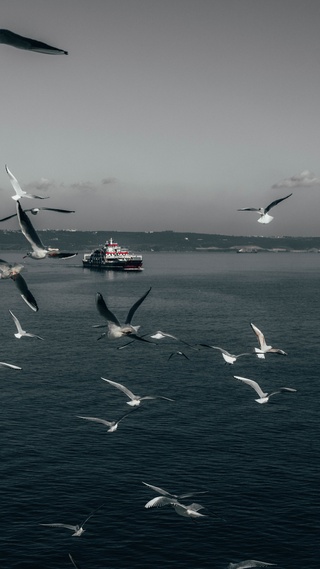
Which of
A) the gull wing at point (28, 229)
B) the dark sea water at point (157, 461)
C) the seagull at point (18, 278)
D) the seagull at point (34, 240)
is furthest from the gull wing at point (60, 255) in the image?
the dark sea water at point (157, 461)

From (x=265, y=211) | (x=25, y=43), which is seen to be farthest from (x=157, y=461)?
(x=25, y=43)

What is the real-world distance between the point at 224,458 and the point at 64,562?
69.5 ft

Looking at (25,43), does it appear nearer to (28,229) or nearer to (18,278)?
(28,229)

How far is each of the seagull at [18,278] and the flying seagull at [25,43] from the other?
3377 mm

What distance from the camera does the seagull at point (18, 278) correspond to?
804 cm

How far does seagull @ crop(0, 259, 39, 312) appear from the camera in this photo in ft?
26.4

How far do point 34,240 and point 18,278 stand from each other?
0.72 meters

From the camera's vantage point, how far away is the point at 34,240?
8.87m

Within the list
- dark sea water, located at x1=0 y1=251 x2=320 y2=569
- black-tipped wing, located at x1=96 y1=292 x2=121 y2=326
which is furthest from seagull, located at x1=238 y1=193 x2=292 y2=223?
dark sea water, located at x1=0 y1=251 x2=320 y2=569

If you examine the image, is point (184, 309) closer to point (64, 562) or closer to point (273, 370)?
point (273, 370)

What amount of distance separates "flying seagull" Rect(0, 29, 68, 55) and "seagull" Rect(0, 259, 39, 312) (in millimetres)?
3377

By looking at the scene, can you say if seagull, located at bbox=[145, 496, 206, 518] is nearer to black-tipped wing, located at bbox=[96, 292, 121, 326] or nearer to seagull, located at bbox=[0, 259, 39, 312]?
black-tipped wing, located at bbox=[96, 292, 121, 326]

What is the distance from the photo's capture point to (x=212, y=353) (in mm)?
114750

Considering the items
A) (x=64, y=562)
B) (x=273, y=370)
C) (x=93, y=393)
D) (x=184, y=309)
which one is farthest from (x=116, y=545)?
(x=184, y=309)
